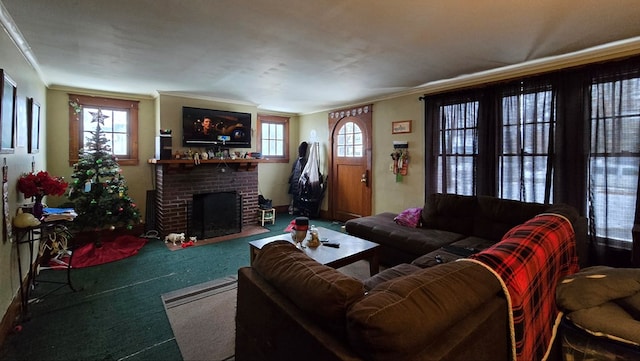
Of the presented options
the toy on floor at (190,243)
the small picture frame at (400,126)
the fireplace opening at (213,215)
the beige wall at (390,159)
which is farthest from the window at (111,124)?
the small picture frame at (400,126)

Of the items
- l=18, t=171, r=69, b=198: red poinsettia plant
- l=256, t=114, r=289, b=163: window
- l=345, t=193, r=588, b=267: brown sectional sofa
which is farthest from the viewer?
l=256, t=114, r=289, b=163: window

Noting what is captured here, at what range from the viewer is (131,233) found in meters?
4.58

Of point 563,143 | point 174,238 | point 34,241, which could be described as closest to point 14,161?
point 34,241

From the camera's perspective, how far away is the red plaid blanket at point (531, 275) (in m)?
1.24

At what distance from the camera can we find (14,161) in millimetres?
2533

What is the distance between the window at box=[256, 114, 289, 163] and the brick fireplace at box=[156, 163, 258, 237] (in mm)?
1168

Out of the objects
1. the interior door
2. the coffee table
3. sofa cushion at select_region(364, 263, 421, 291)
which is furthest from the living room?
sofa cushion at select_region(364, 263, 421, 291)

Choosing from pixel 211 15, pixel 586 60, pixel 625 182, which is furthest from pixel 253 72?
pixel 625 182

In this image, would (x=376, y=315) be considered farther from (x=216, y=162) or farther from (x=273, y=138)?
(x=273, y=138)

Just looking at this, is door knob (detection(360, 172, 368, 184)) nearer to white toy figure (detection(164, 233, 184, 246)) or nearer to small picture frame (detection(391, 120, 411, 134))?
small picture frame (detection(391, 120, 411, 134))

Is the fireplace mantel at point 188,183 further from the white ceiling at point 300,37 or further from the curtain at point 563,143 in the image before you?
the curtain at point 563,143

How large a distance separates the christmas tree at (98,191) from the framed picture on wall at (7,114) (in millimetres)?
1540

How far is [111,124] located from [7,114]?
2556mm

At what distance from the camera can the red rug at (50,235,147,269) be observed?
347cm
